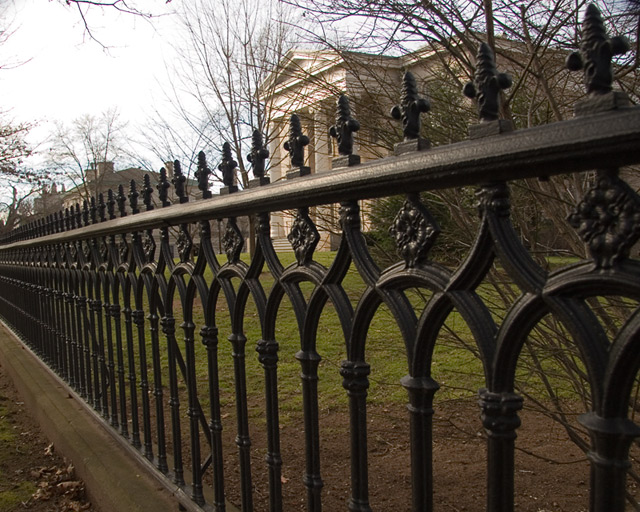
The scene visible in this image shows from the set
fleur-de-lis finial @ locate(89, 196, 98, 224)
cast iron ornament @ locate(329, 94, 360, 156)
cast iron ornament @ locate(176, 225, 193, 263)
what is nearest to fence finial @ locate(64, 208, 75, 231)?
fleur-de-lis finial @ locate(89, 196, 98, 224)

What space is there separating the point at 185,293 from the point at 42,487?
1.53m

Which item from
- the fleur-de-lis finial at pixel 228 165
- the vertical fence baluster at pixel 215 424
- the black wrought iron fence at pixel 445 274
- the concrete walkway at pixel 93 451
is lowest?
the concrete walkway at pixel 93 451

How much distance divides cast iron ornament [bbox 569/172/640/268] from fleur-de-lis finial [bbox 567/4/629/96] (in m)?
0.13

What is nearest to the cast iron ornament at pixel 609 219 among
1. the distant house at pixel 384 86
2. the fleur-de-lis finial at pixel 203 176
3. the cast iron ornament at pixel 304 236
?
the cast iron ornament at pixel 304 236

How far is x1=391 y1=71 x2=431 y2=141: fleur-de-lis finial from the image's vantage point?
1.22 metres

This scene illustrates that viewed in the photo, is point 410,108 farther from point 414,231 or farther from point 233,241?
point 233,241

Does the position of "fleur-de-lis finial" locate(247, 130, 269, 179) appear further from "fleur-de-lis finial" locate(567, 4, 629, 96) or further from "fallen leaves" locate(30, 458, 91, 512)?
"fallen leaves" locate(30, 458, 91, 512)

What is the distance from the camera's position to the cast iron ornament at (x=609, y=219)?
0.89m

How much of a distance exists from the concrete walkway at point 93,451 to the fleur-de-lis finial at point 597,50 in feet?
6.71

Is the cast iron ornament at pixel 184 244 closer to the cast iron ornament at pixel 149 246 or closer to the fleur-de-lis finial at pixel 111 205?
the cast iron ornament at pixel 149 246

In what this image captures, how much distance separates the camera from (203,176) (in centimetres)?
217

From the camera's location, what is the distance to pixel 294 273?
1673 mm

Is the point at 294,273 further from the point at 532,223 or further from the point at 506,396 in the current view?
the point at 532,223

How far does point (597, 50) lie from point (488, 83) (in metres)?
0.20
